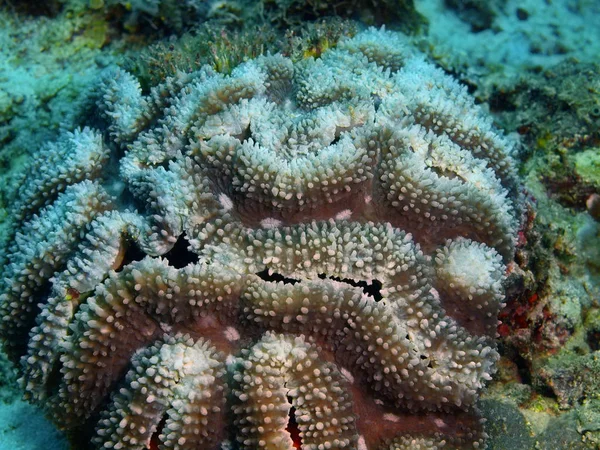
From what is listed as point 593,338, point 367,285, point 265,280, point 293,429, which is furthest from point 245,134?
point 593,338

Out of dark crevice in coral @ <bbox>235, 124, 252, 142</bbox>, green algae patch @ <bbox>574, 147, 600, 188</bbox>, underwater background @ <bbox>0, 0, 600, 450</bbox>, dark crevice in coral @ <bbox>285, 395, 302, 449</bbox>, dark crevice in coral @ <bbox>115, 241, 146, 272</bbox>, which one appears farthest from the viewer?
green algae patch @ <bbox>574, 147, 600, 188</bbox>

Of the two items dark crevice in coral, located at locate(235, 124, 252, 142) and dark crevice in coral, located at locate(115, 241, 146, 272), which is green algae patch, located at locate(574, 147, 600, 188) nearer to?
dark crevice in coral, located at locate(235, 124, 252, 142)

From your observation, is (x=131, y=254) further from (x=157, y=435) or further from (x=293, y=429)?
(x=293, y=429)

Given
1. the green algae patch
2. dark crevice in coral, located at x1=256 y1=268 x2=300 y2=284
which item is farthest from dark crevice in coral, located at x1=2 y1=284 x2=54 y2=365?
the green algae patch

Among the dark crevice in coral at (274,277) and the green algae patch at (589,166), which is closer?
the dark crevice in coral at (274,277)

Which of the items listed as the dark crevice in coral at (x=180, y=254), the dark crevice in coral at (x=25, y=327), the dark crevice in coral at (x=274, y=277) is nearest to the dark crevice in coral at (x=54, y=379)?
the dark crevice in coral at (x=25, y=327)

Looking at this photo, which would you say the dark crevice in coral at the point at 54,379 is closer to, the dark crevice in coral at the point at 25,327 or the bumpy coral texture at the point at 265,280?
the bumpy coral texture at the point at 265,280

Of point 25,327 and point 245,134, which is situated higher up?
point 245,134
